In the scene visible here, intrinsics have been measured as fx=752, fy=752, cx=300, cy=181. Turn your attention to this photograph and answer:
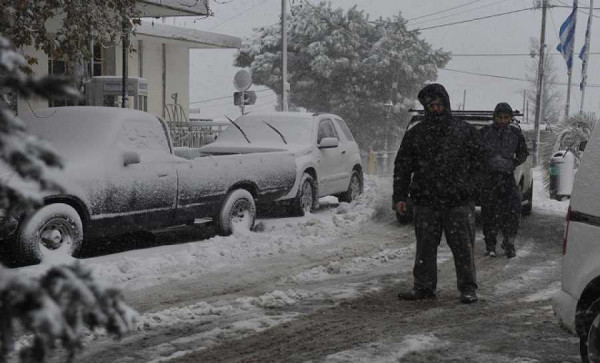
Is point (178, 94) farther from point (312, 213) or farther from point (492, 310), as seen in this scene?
point (492, 310)

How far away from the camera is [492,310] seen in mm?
6305

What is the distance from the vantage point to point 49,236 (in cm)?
769

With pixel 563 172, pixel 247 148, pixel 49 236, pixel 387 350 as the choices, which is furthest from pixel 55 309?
pixel 563 172

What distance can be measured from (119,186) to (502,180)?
14.8ft

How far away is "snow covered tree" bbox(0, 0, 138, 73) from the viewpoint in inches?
336

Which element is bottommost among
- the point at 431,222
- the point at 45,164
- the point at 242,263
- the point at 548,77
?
the point at 242,263

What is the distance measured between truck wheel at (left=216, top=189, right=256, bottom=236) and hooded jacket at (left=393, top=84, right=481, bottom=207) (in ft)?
12.5

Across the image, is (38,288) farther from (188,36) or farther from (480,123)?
(188,36)

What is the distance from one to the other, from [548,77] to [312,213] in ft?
249

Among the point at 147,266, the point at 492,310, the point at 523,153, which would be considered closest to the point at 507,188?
the point at 523,153

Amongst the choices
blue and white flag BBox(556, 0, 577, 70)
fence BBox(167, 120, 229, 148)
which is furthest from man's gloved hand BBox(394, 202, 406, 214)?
blue and white flag BBox(556, 0, 577, 70)

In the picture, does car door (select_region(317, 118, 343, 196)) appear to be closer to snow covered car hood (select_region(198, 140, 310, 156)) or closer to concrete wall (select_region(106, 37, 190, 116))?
snow covered car hood (select_region(198, 140, 310, 156))

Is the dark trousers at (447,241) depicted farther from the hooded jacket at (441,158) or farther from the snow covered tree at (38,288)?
the snow covered tree at (38,288)

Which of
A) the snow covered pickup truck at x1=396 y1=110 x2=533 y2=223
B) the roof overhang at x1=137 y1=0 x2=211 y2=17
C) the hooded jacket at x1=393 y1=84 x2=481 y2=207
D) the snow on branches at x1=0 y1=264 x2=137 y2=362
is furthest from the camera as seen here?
the roof overhang at x1=137 y1=0 x2=211 y2=17
